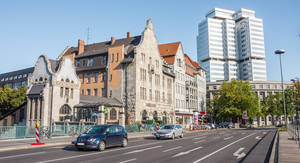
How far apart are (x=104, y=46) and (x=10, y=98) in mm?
21080

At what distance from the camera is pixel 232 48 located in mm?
179500

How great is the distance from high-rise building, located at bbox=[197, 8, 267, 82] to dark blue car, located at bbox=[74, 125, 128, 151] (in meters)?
153

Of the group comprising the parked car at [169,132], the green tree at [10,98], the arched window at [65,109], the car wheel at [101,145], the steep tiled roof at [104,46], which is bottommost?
the parked car at [169,132]

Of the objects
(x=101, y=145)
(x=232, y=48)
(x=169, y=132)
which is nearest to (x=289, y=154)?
(x=101, y=145)

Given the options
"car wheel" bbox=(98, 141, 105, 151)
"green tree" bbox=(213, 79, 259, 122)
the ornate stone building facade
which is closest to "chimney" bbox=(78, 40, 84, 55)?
the ornate stone building facade

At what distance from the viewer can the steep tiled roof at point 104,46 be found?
5272 cm

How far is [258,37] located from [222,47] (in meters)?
23.7

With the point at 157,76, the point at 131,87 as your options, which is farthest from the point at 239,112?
the point at 131,87

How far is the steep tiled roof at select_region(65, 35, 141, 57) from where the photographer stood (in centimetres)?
5272

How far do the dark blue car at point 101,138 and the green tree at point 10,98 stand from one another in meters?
32.4

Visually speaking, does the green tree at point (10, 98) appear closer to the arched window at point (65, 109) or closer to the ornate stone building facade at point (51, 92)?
the ornate stone building facade at point (51, 92)

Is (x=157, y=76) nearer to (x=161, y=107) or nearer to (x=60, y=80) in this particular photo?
(x=161, y=107)

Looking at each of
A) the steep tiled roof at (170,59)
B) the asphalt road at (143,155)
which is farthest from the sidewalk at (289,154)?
the steep tiled roof at (170,59)

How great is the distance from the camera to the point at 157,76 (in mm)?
55938
